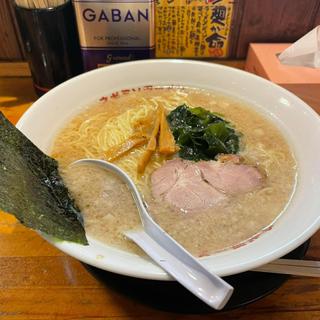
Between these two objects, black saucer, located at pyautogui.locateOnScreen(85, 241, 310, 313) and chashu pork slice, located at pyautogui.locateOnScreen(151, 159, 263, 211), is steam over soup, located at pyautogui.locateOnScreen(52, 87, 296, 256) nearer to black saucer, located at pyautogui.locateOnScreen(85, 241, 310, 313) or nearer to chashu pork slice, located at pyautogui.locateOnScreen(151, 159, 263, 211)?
chashu pork slice, located at pyautogui.locateOnScreen(151, 159, 263, 211)

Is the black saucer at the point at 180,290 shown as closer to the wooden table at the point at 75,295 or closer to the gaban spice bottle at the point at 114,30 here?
the wooden table at the point at 75,295

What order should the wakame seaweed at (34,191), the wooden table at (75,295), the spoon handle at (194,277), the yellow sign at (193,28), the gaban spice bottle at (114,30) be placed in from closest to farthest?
the spoon handle at (194,277), the wakame seaweed at (34,191), the wooden table at (75,295), the gaban spice bottle at (114,30), the yellow sign at (193,28)

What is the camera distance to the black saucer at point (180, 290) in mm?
925

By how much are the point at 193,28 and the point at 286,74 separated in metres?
0.49

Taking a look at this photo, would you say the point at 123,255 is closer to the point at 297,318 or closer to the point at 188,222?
the point at 188,222

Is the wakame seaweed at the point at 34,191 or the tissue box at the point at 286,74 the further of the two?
the tissue box at the point at 286,74

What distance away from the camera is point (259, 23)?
5.75 feet

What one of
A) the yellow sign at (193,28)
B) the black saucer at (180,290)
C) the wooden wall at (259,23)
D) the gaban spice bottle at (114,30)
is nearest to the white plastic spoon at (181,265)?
the black saucer at (180,290)

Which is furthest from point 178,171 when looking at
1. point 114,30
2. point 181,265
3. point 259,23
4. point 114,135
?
point 259,23

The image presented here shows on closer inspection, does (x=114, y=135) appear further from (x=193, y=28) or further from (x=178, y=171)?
(x=193, y=28)

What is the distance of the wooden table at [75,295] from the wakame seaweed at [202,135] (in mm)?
431

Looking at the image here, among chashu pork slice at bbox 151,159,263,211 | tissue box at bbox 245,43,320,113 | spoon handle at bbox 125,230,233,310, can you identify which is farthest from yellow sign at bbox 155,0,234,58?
spoon handle at bbox 125,230,233,310

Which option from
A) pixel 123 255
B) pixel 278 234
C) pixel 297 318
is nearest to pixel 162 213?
pixel 123 255

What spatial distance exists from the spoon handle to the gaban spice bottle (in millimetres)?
1001
